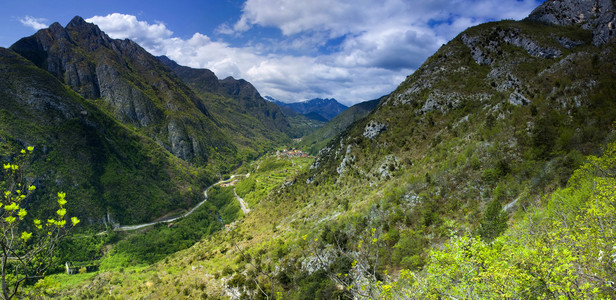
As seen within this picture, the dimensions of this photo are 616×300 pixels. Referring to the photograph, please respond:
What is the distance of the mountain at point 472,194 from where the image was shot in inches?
439

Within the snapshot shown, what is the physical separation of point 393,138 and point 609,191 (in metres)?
41.6

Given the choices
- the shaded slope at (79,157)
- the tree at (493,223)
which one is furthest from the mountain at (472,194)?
the shaded slope at (79,157)

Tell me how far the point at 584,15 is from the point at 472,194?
5654 centimetres

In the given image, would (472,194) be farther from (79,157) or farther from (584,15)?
(79,157)

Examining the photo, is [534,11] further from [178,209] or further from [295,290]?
[178,209]

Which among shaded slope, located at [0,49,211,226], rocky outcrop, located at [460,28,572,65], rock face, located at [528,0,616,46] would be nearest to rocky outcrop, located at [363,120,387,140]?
rocky outcrop, located at [460,28,572,65]

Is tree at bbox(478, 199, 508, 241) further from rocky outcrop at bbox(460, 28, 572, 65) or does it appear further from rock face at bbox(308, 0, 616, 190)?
rocky outcrop at bbox(460, 28, 572, 65)

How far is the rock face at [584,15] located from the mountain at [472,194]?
0.23m

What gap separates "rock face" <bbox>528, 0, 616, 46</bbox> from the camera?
41562 millimetres

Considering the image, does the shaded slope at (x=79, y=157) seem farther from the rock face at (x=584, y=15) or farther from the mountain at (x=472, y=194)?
the rock face at (x=584, y=15)

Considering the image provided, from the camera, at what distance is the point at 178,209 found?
139875mm

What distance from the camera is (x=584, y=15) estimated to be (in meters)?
51.6

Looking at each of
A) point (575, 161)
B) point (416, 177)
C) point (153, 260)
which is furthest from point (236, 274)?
point (153, 260)

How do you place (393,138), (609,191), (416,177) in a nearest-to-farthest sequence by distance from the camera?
(609,191)
(416,177)
(393,138)
